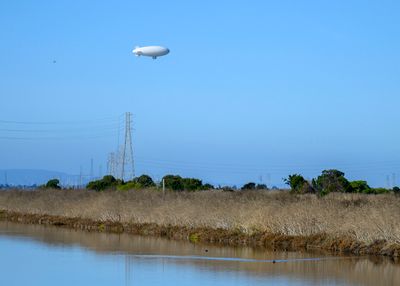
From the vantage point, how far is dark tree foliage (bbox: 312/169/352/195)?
5122 cm

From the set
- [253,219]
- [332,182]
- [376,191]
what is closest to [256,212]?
[253,219]

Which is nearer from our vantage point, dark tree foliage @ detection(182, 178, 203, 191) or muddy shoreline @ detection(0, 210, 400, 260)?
muddy shoreline @ detection(0, 210, 400, 260)

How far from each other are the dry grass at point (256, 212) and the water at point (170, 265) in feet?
6.97

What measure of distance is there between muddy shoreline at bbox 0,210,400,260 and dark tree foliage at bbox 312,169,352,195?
1579 centimetres

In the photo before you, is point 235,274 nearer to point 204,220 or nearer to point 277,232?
point 277,232

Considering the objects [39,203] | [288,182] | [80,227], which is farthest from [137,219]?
[288,182]

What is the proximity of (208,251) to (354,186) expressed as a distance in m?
27.4

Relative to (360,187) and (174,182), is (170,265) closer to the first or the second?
(360,187)

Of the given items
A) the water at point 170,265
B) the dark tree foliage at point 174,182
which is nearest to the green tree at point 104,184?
the dark tree foliage at point 174,182

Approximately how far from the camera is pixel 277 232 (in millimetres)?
32156

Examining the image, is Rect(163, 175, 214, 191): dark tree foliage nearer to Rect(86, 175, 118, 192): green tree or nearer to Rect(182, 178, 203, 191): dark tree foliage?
Rect(182, 178, 203, 191): dark tree foliage

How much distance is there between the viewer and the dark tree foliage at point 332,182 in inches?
2016

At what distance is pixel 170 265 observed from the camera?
78.8 ft

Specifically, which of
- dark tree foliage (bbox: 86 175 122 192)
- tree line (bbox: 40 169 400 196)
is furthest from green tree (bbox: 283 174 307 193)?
dark tree foliage (bbox: 86 175 122 192)
